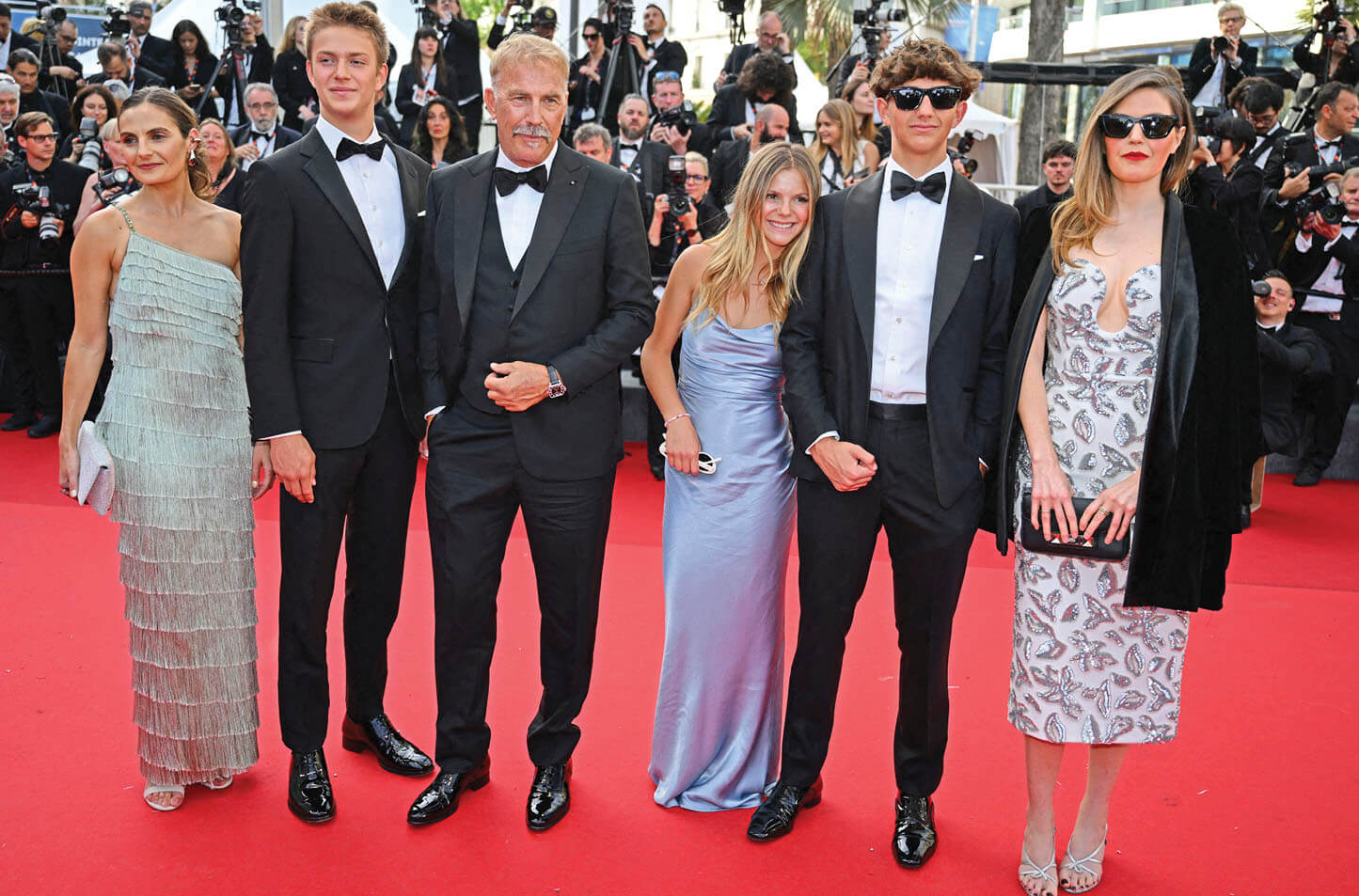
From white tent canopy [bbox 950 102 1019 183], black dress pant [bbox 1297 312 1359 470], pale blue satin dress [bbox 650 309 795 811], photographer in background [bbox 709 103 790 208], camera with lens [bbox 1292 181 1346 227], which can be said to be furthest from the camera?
white tent canopy [bbox 950 102 1019 183]

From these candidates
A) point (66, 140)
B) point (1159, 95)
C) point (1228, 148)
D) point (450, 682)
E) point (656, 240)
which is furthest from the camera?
point (66, 140)

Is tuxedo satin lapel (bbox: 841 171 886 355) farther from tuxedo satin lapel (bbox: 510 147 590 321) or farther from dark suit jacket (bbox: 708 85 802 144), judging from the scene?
dark suit jacket (bbox: 708 85 802 144)

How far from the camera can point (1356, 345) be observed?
6750 millimetres

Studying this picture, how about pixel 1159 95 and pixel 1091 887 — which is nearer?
pixel 1159 95

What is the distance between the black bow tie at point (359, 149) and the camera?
9.16 ft

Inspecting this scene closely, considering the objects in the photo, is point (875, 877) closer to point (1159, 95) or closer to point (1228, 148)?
point (1159, 95)

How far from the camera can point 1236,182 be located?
662 centimetres

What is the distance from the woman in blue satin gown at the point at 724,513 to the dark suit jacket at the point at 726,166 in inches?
163

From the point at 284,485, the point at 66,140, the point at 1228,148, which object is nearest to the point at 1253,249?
the point at 1228,148

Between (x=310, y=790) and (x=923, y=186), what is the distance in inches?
79.9

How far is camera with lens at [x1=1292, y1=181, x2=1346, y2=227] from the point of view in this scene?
6461 mm

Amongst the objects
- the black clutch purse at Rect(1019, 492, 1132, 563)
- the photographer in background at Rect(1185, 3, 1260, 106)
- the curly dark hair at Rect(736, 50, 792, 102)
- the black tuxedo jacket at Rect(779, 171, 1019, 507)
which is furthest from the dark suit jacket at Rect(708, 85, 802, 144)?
the black clutch purse at Rect(1019, 492, 1132, 563)

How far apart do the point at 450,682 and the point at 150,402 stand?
0.98 metres

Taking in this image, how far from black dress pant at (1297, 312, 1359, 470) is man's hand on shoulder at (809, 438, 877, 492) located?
4984 millimetres
